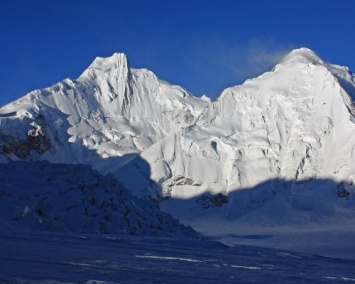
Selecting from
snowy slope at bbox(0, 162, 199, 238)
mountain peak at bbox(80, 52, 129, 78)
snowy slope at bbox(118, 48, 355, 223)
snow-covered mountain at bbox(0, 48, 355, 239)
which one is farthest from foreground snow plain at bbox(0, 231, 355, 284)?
mountain peak at bbox(80, 52, 129, 78)

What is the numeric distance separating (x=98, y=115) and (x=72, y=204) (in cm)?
13014

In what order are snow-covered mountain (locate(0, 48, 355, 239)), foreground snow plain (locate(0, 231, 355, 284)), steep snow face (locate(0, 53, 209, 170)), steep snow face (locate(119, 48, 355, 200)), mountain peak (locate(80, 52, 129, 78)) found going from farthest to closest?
1. mountain peak (locate(80, 52, 129, 78))
2. steep snow face (locate(0, 53, 209, 170))
3. steep snow face (locate(119, 48, 355, 200))
4. snow-covered mountain (locate(0, 48, 355, 239))
5. foreground snow plain (locate(0, 231, 355, 284))

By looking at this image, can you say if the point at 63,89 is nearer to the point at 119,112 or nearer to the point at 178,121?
the point at 119,112

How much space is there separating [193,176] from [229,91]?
75.0 ft

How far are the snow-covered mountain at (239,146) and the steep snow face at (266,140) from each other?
0.69ft

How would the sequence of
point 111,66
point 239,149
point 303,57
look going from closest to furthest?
point 239,149, point 303,57, point 111,66

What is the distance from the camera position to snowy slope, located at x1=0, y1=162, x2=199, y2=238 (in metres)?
28.5

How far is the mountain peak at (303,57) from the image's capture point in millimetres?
139000

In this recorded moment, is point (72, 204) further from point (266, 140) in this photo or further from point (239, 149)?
point (266, 140)

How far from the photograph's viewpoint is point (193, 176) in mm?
123375

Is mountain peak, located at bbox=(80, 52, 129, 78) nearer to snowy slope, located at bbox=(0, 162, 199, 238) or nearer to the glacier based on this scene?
the glacier

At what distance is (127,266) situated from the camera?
15.4 m

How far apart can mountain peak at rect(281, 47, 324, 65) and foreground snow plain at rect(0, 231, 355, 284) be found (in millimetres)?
120500

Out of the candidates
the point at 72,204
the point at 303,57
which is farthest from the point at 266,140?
the point at 72,204
